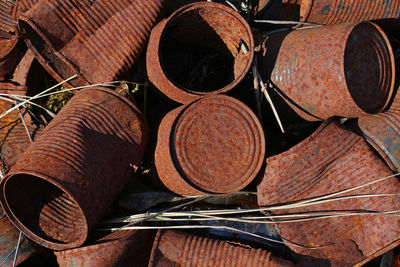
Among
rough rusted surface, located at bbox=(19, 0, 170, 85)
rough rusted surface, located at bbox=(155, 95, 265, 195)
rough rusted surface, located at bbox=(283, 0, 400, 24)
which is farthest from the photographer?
rough rusted surface, located at bbox=(283, 0, 400, 24)

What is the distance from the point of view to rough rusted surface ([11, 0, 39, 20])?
99.8 inches

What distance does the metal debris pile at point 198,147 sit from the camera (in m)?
2.26

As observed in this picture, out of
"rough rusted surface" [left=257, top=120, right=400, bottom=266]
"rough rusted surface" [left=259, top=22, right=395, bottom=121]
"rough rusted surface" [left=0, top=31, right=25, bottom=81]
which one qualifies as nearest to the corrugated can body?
"rough rusted surface" [left=259, top=22, right=395, bottom=121]

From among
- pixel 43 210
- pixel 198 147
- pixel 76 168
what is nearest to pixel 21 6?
pixel 76 168

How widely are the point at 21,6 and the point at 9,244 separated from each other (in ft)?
5.28

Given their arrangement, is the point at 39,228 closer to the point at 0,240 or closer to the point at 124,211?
the point at 0,240

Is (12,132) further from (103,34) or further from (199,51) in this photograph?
(199,51)

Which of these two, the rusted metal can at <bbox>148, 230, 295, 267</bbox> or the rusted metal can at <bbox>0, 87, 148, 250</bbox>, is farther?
the rusted metal can at <bbox>148, 230, 295, 267</bbox>

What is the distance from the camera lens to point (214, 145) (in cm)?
226

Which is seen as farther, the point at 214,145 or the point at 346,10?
the point at 346,10

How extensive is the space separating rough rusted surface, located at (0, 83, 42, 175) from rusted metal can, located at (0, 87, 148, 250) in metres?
0.20

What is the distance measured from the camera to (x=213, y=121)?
2.28 meters

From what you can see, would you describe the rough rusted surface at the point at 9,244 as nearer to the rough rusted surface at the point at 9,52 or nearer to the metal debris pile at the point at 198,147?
the metal debris pile at the point at 198,147

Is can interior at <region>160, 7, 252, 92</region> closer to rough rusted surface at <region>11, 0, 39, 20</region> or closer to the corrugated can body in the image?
the corrugated can body
